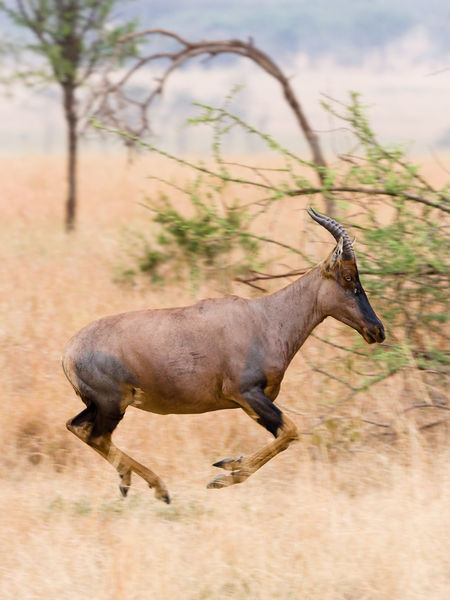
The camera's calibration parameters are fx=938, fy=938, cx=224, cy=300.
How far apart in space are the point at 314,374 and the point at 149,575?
359 centimetres

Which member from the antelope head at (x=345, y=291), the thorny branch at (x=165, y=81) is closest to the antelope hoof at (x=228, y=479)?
the antelope head at (x=345, y=291)

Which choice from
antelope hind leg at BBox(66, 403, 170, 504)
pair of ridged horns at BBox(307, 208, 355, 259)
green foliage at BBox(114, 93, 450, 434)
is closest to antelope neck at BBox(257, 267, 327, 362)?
pair of ridged horns at BBox(307, 208, 355, 259)

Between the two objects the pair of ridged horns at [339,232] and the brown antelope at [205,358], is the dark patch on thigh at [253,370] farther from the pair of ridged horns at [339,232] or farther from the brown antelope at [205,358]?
the pair of ridged horns at [339,232]

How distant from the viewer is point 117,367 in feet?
19.5

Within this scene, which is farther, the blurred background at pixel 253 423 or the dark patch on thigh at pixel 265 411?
the dark patch on thigh at pixel 265 411

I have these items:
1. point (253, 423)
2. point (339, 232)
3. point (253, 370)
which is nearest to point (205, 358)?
point (253, 370)

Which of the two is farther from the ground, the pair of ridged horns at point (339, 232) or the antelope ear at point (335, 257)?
the pair of ridged horns at point (339, 232)

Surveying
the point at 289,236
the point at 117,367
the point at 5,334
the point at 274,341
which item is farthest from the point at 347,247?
the point at 289,236

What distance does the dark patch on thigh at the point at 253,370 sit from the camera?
5.89 meters

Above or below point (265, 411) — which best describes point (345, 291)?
above

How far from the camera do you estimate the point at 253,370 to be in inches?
233

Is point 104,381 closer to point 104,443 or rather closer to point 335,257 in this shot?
point 104,443

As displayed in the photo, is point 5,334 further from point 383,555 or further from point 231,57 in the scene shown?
point 231,57

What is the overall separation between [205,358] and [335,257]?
105 centimetres
